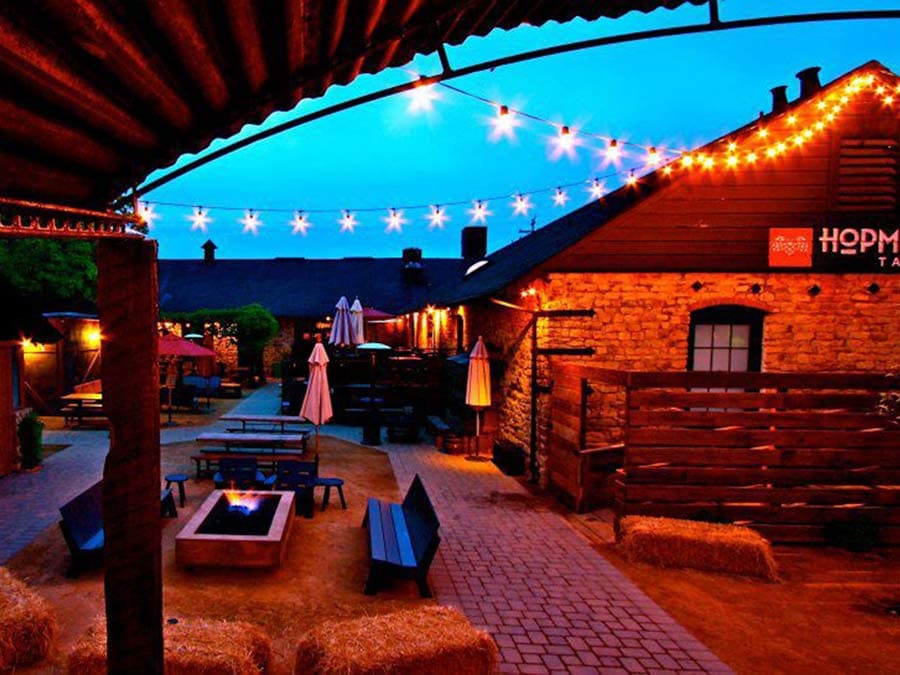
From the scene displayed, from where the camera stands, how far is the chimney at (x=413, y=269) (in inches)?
1366

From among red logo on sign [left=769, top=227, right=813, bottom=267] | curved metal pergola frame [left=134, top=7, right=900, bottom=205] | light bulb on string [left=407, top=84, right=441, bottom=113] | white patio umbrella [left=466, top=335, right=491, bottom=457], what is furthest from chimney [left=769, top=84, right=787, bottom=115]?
curved metal pergola frame [left=134, top=7, right=900, bottom=205]

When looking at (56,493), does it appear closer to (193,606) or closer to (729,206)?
(193,606)

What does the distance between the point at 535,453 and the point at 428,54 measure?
9.78 meters

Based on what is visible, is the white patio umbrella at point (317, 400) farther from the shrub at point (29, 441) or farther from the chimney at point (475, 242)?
the chimney at point (475, 242)

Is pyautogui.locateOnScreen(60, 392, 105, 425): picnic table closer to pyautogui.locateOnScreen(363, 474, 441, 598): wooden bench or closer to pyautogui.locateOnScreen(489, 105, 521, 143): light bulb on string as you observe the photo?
pyautogui.locateOnScreen(363, 474, 441, 598): wooden bench

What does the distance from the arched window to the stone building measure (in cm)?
3

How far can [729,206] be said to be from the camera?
1059 centimetres

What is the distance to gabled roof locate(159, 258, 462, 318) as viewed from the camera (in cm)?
3162

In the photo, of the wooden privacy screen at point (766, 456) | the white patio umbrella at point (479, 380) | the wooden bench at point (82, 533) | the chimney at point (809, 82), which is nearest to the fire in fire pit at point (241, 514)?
the wooden bench at point (82, 533)

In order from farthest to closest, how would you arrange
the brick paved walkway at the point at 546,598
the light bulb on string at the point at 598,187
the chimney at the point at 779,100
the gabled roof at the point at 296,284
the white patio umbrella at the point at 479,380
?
the gabled roof at the point at 296,284, the white patio umbrella at the point at 479,380, the light bulb on string at the point at 598,187, the chimney at the point at 779,100, the brick paved walkway at the point at 546,598

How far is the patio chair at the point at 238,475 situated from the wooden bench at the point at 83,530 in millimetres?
1985

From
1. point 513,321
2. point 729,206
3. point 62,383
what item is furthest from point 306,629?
point 62,383

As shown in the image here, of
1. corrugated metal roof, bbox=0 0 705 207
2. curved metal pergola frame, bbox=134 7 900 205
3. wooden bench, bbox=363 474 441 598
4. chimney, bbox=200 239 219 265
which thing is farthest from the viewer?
chimney, bbox=200 239 219 265

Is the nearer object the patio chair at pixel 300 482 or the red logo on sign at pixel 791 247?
the patio chair at pixel 300 482
